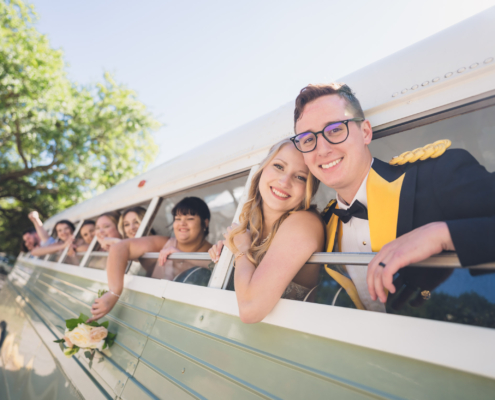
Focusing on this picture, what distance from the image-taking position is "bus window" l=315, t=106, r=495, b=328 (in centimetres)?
93

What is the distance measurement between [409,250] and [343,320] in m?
0.37

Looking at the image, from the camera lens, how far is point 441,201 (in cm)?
109

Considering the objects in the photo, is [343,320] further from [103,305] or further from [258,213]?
[103,305]

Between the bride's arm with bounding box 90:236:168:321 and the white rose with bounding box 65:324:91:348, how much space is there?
15cm

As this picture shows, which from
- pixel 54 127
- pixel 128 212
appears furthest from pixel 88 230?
pixel 54 127

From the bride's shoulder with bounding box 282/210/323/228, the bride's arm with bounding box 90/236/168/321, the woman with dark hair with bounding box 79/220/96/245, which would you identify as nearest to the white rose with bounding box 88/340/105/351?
the bride's arm with bounding box 90/236/168/321

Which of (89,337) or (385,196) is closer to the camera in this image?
(385,196)

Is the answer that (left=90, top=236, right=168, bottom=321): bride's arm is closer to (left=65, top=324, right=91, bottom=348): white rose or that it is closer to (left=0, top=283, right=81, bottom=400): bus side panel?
(left=65, top=324, right=91, bottom=348): white rose

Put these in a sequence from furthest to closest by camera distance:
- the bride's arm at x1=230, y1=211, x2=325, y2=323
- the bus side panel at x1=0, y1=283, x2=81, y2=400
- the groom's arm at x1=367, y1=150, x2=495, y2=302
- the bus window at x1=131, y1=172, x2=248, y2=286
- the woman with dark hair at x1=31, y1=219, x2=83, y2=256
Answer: the woman with dark hair at x1=31, y1=219, x2=83, y2=256
the bus side panel at x1=0, y1=283, x2=81, y2=400
the bus window at x1=131, y1=172, x2=248, y2=286
the bride's arm at x1=230, y1=211, x2=325, y2=323
the groom's arm at x1=367, y1=150, x2=495, y2=302

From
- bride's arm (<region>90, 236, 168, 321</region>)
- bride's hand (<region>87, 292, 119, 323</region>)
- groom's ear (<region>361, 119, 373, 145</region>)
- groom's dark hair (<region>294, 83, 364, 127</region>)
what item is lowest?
bride's hand (<region>87, 292, 119, 323</region>)

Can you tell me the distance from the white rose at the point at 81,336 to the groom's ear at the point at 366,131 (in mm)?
2264

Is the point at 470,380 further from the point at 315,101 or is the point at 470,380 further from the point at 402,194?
the point at 315,101

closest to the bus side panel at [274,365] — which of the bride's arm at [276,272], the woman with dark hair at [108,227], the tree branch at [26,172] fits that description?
the bride's arm at [276,272]

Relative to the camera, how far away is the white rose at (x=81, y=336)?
87.0 inches
